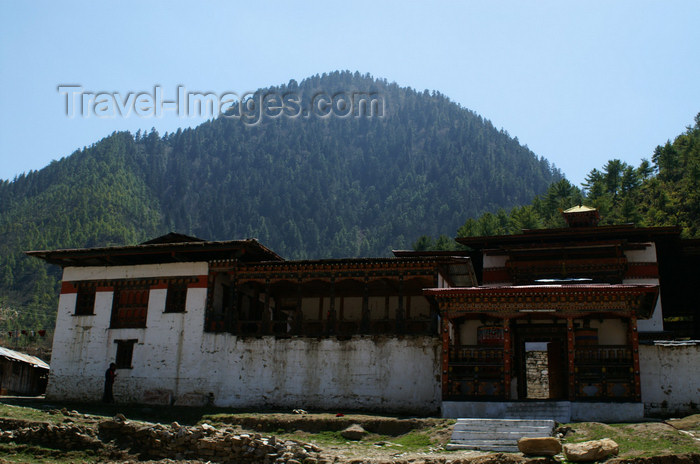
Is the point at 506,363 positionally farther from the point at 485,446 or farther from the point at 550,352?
the point at 485,446

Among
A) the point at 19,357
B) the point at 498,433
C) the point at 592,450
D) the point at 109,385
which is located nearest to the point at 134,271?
the point at 109,385

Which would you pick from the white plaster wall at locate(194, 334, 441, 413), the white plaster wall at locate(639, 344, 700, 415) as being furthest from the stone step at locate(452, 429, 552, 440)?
the white plaster wall at locate(639, 344, 700, 415)

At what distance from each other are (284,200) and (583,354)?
15763cm

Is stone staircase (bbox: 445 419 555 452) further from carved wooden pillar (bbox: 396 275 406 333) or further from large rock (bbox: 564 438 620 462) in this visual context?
carved wooden pillar (bbox: 396 275 406 333)

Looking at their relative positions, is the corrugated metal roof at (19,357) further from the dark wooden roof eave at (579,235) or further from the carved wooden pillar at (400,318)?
the dark wooden roof eave at (579,235)

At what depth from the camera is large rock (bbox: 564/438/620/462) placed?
1438cm

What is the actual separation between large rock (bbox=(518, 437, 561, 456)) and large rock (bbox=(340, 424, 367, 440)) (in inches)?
201

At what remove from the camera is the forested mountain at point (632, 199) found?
5825 centimetres

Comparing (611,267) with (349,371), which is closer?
(349,371)

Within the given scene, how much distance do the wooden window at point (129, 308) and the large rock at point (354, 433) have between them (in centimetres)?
1169

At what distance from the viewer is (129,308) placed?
Result: 91.2ft

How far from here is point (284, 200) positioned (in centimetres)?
17588

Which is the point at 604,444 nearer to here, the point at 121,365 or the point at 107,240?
the point at 121,365

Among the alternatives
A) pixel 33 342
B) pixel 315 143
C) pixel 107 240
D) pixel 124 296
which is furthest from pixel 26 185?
pixel 124 296
